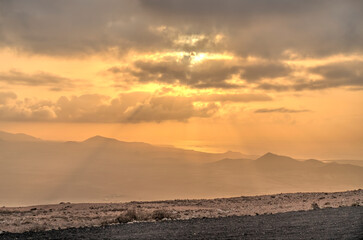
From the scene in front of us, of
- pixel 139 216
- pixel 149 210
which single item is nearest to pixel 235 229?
pixel 139 216

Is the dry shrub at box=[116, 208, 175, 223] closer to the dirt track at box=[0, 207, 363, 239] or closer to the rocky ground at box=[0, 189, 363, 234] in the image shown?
the rocky ground at box=[0, 189, 363, 234]

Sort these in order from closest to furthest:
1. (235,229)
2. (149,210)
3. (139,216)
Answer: (235,229) < (139,216) < (149,210)

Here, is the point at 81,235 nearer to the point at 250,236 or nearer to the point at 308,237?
the point at 250,236

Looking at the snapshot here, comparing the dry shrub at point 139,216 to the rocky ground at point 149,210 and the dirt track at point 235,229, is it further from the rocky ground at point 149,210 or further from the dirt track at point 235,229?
the dirt track at point 235,229

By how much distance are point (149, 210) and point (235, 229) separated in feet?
39.7

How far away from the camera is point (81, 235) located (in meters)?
17.9

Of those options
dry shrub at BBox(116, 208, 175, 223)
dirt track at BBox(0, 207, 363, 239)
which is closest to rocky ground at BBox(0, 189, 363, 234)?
dry shrub at BBox(116, 208, 175, 223)

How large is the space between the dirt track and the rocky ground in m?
2.66

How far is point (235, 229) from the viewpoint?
61.5 ft

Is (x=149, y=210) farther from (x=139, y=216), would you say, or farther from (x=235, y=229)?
(x=235, y=229)

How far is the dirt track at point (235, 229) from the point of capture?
17.4 m

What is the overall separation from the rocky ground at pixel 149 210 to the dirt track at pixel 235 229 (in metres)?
2.66

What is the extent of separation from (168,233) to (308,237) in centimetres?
515

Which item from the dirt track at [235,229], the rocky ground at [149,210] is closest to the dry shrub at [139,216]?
the rocky ground at [149,210]
